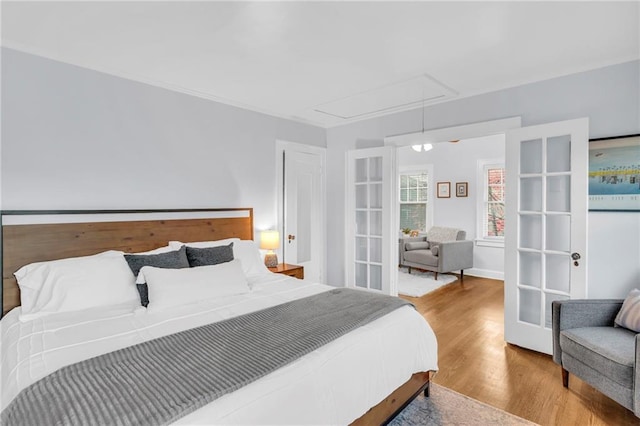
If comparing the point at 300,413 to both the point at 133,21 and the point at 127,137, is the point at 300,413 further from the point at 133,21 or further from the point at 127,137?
the point at 127,137

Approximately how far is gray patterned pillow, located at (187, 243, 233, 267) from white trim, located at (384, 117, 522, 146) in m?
2.39

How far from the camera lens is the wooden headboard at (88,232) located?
2387 mm

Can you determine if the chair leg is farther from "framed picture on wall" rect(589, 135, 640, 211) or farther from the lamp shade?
the lamp shade

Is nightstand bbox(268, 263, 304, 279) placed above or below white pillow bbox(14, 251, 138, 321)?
below

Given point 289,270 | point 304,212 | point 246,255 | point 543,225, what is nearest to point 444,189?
point 304,212

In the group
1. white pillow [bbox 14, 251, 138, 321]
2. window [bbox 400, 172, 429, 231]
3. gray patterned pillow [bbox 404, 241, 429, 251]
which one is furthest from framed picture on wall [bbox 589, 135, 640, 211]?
window [bbox 400, 172, 429, 231]

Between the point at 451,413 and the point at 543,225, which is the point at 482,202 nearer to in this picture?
the point at 543,225

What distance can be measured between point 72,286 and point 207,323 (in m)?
0.98

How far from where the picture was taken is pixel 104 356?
1.51m

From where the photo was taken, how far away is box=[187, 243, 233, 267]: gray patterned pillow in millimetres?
2754

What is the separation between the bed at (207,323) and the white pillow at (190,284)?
4 cm

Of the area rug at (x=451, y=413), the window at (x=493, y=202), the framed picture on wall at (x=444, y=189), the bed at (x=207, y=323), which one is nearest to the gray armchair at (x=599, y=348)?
the area rug at (x=451, y=413)

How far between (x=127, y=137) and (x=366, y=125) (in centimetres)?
275

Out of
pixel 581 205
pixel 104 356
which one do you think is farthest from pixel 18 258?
pixel 581 205
